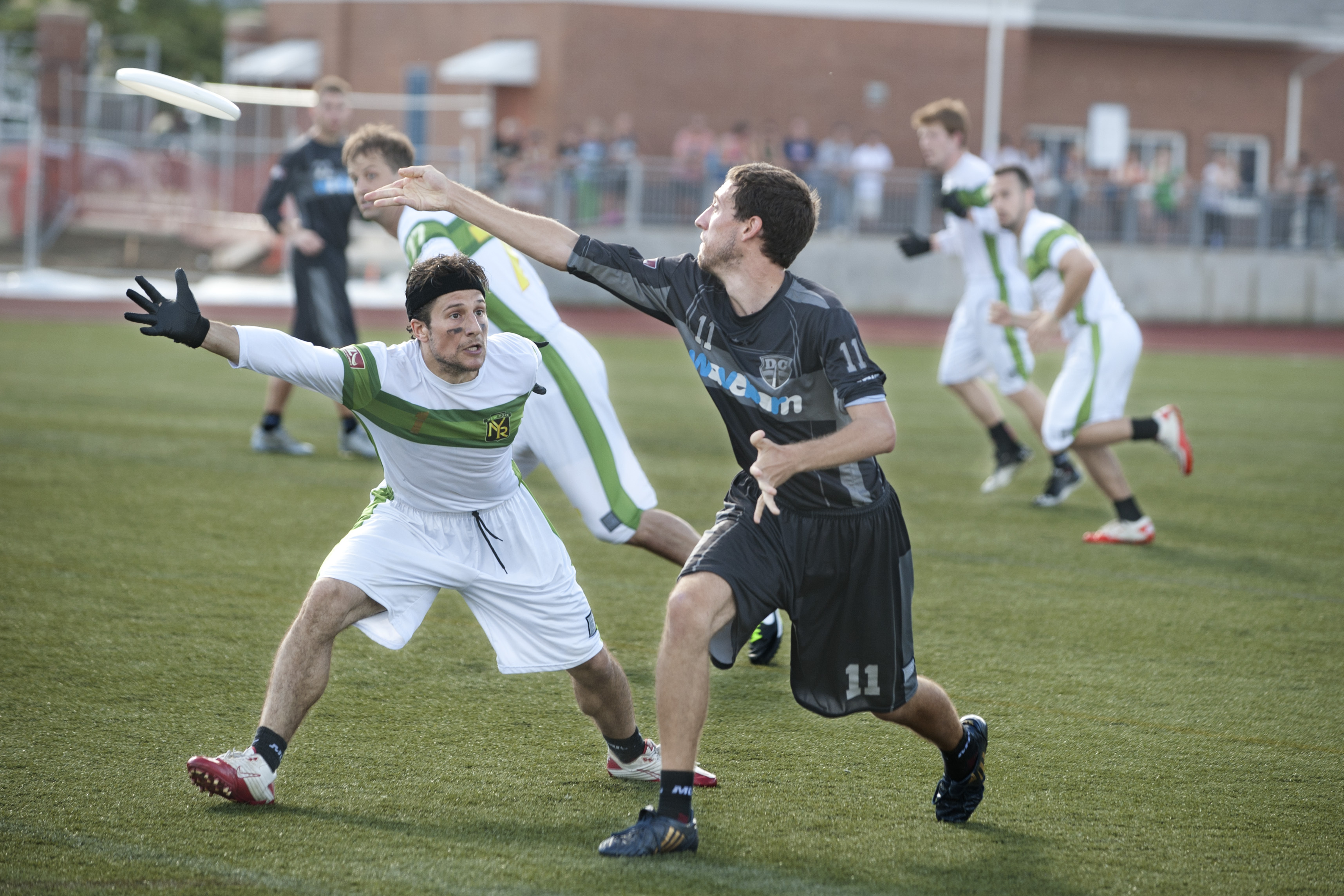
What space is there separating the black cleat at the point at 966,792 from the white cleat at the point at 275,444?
275 inches

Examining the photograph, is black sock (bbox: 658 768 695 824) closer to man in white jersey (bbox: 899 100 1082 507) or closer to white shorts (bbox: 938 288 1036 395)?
man in white jersey (bbox: 899 100 1082 507)

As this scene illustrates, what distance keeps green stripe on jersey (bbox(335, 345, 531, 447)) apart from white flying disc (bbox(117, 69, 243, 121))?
89cm

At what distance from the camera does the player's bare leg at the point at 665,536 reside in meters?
5.77

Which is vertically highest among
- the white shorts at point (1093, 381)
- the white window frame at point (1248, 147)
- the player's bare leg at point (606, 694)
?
the white window frame at point (1248, 147)

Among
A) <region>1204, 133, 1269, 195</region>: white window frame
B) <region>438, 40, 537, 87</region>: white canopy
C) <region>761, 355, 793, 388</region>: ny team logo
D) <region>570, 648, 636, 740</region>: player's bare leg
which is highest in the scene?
<region>438, 40, 537, 87</region>: white canopy

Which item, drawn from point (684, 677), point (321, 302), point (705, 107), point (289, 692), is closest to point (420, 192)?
point (289, 692)

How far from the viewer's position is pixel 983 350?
31.4 feet

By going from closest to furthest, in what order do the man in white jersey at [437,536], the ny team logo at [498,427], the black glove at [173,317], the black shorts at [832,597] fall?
the black glove at [173,317] → the black shorts at [832,597] → the man in white jersey at [437,536] → the ny team logo at [498,427]

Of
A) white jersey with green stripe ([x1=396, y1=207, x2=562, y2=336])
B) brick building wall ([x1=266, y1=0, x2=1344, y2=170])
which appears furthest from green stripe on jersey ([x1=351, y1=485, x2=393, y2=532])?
brick building wall ([x1=266, y1=0, x2=1344, y2=170])

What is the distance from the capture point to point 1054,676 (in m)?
5.50

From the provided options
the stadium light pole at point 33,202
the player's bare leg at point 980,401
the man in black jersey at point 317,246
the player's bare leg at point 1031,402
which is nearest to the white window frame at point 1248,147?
the stadium light pole at point 33,202

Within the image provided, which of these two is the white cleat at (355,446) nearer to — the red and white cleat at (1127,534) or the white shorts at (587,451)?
the white shorts at (587,451)

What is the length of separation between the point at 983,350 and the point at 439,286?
6.14 m

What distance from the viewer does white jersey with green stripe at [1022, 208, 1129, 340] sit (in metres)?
8.19
